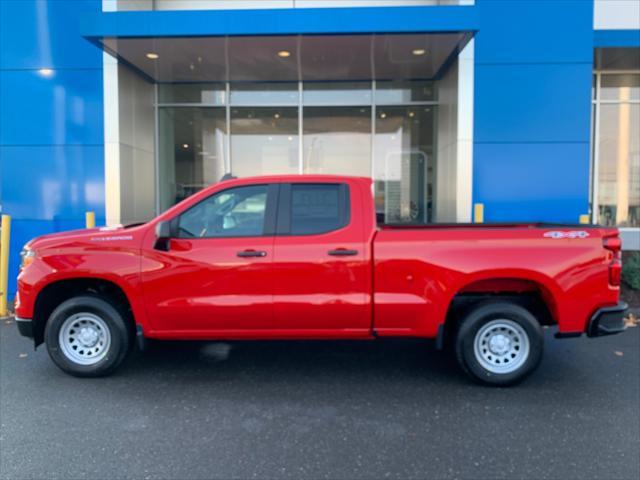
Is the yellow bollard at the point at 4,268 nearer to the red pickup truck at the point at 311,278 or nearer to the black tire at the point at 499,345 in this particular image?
the red pickup truck at the point at 311,278

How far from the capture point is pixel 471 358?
16.3ft

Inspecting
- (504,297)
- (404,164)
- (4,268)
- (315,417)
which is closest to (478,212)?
(404,164)

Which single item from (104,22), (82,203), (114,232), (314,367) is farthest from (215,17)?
(314,367)

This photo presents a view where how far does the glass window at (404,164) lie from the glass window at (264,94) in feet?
6.68

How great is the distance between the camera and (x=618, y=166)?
12.2m

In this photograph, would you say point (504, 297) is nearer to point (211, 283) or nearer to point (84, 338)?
point (211, 283)

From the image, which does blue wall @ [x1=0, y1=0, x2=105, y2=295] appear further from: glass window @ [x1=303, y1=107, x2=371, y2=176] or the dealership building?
glass window @ [x1=303, y1=107, x2=371, y2=176]

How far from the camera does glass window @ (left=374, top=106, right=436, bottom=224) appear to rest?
12078 millimetres

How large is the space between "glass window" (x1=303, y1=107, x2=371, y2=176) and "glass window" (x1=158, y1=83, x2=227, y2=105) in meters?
2.00

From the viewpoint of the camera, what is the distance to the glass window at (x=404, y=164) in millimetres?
12078

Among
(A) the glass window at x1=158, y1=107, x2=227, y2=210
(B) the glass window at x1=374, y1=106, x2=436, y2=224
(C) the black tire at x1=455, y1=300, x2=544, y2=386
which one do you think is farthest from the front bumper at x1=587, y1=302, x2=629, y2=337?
(A) the glass window at x1=158, y1=107, x2=227, y2=210

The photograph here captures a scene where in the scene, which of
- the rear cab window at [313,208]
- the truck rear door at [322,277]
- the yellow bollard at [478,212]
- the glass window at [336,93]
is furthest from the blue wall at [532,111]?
the truck rear door at [322,277]

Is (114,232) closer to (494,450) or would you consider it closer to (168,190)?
(494,450)

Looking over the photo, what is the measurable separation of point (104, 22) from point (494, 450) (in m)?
8.09
